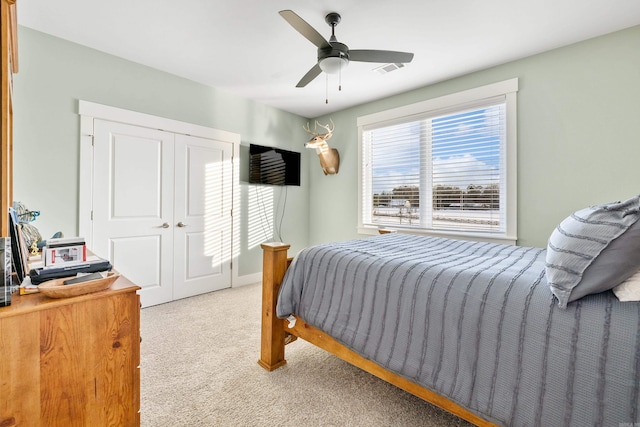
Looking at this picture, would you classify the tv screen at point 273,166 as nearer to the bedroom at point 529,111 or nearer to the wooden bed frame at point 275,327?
the bedroom at point 529,111

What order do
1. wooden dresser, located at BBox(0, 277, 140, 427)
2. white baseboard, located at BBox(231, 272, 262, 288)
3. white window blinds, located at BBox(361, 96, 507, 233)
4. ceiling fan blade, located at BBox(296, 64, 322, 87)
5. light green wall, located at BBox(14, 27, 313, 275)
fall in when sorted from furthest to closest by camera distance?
1. white baseboard, located at BBox(231, 272, 262, 288)
2. white window blinds, located at BBox(361, 96, 507, 233)
3. light green wall, located at BBox(14, 27, 313, 275)
4. ceiling fan blade, located at BBox(296, 64, 322, 87)
5. wooden dresser, located at BBox(0, 277, 140, 427)

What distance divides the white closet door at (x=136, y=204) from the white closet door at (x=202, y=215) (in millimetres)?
103

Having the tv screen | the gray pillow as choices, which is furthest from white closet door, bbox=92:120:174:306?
the gray pillow

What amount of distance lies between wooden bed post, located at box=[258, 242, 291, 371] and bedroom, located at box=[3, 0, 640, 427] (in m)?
1.94

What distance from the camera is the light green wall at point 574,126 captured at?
238cm

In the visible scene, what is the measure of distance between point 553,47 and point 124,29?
153 inches

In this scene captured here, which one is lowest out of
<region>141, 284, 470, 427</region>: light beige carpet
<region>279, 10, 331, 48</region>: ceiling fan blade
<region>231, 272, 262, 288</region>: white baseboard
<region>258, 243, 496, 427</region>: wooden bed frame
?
<region>141, 284, 470, 427</region>: light beige carpet

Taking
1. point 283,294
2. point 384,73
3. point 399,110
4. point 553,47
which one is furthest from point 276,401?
point 553,47

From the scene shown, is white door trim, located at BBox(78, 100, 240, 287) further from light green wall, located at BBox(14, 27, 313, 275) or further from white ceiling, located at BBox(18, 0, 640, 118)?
white ceiling, located at BBox(18, 0, 640, 118)

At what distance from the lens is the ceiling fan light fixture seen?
205cm

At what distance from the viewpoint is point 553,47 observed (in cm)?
266

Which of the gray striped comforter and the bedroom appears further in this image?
the bedroom

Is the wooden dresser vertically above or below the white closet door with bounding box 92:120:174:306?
below

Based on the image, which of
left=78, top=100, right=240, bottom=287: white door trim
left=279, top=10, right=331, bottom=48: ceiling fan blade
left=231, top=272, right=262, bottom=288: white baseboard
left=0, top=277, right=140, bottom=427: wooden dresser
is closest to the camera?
left=0, top=277, right=140, bottom=427: wooden dresser
